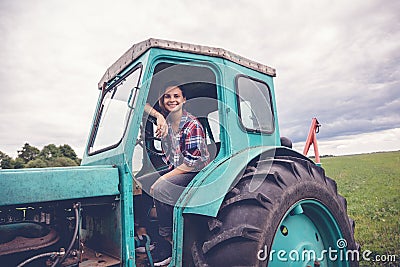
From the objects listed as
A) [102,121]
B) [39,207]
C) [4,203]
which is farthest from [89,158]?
[4,203]

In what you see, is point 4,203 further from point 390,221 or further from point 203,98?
point 390,221

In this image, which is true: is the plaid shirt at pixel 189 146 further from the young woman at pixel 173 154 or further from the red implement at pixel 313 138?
the red implement at pixel 313 138

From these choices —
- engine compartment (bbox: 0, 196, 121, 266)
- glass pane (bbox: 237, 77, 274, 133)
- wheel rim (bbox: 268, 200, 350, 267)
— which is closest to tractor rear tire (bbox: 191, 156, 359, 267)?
wheel rim (bbox: 268, 200, 350, 267)

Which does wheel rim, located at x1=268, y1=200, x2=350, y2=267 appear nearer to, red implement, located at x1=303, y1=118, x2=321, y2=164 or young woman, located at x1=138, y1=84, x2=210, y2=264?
young woman, located at x1=138, y1=84, x2=210, y2=264

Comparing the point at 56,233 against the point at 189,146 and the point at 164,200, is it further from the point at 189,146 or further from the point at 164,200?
the point at 189,146

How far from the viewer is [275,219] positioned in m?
2.35

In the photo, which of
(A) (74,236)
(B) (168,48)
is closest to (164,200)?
(A) (74,236)

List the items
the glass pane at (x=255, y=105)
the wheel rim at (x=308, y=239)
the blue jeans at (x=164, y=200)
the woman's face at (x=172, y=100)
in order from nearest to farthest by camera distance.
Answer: the blue jeans at (x=164, y=200) → the wheel rim at (x=308, y=239) → the woman's face at (x=172, y=100) → the glass pane at (x=255, y=105)

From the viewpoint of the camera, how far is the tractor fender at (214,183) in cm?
222

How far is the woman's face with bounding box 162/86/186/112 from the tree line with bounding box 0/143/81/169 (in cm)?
1453

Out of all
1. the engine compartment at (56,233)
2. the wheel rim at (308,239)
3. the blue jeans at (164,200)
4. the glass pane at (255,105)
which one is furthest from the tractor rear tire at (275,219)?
the engine compartment at (56,233)

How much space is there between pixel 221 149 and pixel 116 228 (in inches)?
41.0

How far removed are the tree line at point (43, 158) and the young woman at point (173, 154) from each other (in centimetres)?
1452

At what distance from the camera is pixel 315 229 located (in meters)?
2.93
